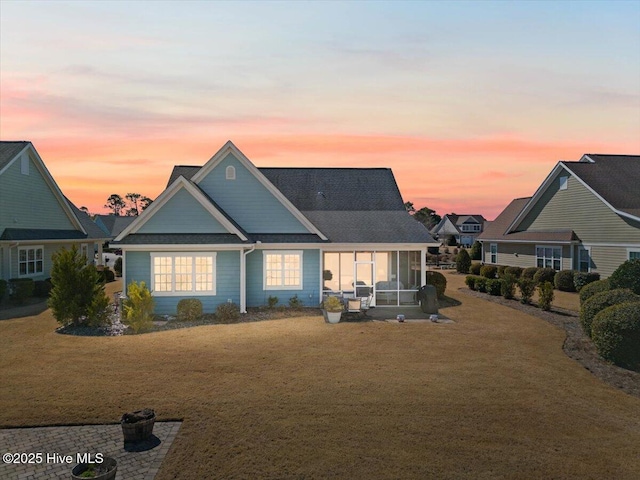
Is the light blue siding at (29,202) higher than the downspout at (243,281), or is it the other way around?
the light blue siding at (29,202)

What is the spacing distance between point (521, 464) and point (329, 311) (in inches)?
473

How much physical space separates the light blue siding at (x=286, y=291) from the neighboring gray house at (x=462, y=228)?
8742 cm

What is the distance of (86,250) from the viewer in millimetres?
38750

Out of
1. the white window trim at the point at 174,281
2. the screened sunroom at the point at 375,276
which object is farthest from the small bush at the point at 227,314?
the screened sunroom at the point at 375,276

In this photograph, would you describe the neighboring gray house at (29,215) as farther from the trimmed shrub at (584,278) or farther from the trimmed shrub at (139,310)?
the trimmed shrub at (584,278)

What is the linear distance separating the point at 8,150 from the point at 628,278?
116 feet

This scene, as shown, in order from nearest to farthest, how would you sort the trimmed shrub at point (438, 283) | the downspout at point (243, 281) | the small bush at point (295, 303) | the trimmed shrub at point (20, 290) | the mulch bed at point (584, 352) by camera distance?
the mulch bed at point (584, 352) → the downspout at point (243, 281) → the small bush at point (295, 303) → the trimmed shrub at point (20, 290) → the trimmed shrub at point (438, 283)

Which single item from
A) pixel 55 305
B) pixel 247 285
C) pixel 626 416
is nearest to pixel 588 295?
pixel 626 416

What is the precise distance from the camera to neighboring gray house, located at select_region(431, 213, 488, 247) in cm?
10638

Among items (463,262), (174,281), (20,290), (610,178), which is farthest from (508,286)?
(20,290)

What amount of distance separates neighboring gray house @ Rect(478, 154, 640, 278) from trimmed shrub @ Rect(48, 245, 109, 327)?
29937 millimetres

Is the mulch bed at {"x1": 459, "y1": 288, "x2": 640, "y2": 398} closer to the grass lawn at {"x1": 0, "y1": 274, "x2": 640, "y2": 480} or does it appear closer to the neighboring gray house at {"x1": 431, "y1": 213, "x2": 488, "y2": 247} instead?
the grass lawn at {"x1": 0, "y1": 274, "x2": 640, "y2": 480}

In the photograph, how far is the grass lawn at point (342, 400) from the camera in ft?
25.7

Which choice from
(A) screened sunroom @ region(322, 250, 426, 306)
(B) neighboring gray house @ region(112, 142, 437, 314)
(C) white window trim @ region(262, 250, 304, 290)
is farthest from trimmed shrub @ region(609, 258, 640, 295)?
(C) white window trim @ region(262, 250, 304, 290)
